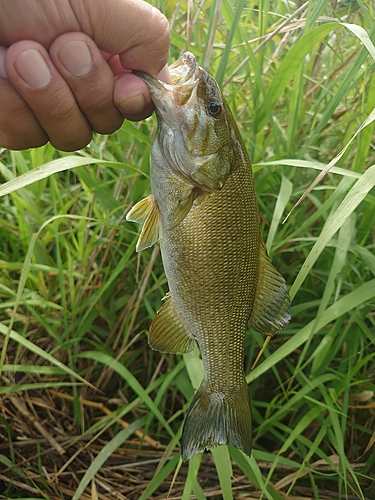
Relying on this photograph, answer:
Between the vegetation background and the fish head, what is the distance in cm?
51

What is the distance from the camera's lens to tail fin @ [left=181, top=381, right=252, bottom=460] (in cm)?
A: 107

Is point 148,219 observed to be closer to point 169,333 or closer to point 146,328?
point 169,333

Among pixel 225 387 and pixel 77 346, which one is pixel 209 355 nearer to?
pixel 225 387

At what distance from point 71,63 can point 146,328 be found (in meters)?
1.05

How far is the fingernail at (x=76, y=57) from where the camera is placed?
908 millimetres

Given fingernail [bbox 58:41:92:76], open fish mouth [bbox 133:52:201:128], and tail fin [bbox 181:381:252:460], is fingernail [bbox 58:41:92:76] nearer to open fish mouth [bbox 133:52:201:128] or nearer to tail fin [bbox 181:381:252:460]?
open fish mouth [bbox 133:52:201:128]

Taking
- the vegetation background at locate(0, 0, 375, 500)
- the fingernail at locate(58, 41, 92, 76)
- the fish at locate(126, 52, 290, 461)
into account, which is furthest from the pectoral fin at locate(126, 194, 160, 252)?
the vegetation background at locate(0, 0, 375, 500)

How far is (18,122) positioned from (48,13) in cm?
24

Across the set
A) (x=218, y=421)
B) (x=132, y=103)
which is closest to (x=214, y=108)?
(x=132, y=103)

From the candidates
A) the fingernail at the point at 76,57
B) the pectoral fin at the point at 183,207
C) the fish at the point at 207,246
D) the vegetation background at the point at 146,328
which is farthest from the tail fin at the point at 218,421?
the fingernail at the point at 76,57

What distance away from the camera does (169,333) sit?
1109 millimetres

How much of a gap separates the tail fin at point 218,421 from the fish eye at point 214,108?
0.64 meters

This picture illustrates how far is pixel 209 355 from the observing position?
110cm

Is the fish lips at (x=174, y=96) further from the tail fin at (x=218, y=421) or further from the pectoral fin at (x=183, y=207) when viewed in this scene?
the tail fin at (x=218, y=421)
